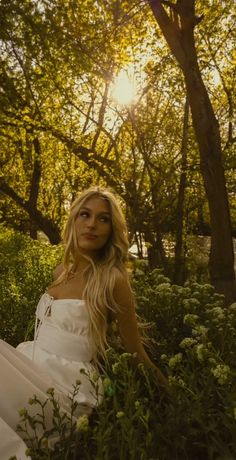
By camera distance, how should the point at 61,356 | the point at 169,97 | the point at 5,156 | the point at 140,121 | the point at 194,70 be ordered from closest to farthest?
the point at 61,356 < the point at 194,70 < the point at 140,121 < the point at 169,97 < the point at 5,156

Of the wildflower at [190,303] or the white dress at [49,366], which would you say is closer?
the white dress at [49,366]

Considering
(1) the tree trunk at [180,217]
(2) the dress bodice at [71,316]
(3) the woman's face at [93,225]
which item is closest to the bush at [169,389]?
(2) the dress bodice at [71,316]

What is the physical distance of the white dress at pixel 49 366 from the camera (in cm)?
276

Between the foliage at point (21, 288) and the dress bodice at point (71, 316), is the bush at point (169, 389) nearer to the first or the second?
the foliage at point (21, 288)

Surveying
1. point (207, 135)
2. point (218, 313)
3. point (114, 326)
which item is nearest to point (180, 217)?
point (207, 135)

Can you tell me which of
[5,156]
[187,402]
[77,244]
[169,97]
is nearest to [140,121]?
[169,97]

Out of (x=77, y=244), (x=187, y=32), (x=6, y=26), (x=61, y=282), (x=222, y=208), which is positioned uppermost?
(x=6, y=26)

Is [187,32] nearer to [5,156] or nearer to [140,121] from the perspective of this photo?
[140,121]

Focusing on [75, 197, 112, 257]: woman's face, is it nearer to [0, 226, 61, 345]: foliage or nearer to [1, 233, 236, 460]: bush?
[1, 233, 236, 460]: bush

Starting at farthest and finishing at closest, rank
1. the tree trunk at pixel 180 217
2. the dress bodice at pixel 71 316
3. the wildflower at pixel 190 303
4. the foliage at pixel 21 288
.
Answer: the tree trunk at pixel 180 217, the foliage at pixel 21 288, the wildflower at pixel 190 303, the dress bodice at pixel 71 316

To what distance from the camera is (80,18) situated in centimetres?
1057

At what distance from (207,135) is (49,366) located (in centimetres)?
628

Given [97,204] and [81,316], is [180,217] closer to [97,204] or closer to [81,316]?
[97,204]

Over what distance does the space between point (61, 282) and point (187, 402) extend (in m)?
1.43
